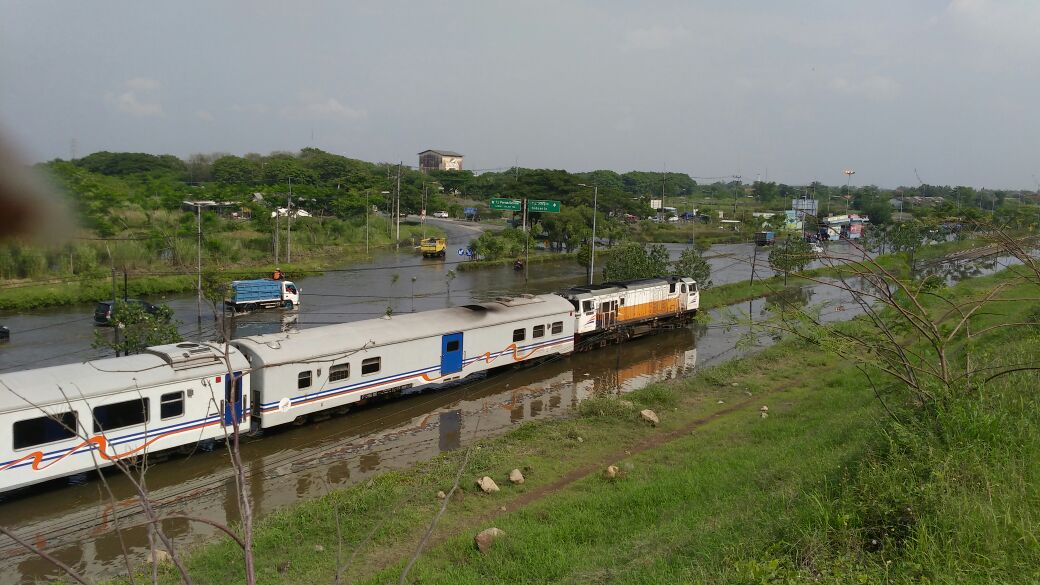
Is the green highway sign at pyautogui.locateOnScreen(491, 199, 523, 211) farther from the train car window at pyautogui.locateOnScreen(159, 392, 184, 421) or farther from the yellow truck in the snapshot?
the train car window at pyautogui.locateOnScreen(159, 392, 184, 421)

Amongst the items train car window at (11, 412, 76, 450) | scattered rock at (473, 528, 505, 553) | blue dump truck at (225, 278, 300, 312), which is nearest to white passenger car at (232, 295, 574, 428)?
train car window at (11, 412, 76, 450)

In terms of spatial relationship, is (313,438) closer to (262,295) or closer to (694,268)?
(262,295)

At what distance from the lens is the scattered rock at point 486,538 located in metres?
9.28

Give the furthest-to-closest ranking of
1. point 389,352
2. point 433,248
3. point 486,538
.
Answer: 1. point 433,248
2. point 389,352
3. point 486,538

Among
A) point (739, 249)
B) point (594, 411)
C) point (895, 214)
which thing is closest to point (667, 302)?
point (594, 411)

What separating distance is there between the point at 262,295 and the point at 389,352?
14444mm

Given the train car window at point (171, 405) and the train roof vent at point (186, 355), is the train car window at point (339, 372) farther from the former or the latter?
the train car window at point (171, 405)

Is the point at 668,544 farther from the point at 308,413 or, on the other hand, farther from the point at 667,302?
the point at 667,302

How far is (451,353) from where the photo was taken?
18.3m

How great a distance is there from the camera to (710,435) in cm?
1449

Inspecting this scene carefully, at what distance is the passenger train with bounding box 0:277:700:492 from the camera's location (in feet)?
36.7

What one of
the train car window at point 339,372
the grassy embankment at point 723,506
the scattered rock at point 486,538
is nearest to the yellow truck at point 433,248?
the train car window at point 339,372

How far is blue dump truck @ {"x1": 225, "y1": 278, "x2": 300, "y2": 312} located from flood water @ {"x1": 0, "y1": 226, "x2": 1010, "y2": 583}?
34.4 inches

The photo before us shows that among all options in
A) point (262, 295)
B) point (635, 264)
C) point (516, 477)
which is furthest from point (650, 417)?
point (262, 295)
